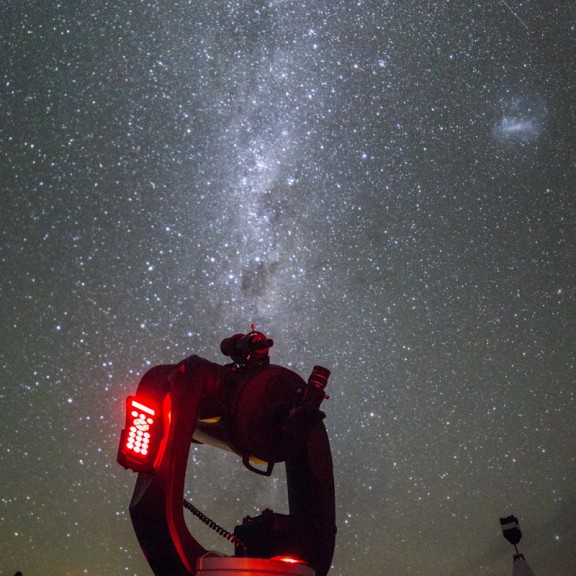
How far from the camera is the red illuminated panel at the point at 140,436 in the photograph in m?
3.94

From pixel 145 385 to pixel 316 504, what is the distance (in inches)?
67.0

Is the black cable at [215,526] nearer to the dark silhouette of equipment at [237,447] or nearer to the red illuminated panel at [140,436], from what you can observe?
the dark silhouette of equipment at [237,447]

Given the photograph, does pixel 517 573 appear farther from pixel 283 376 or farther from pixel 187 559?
pixel 187 559

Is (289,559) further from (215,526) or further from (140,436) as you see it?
(140,436)

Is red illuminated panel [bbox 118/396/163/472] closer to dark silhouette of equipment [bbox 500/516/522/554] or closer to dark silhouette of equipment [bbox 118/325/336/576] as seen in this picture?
dark silhouette of equipment [bbox 118/325/336/576]

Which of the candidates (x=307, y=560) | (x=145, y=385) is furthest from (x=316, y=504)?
(x=145, y=385)

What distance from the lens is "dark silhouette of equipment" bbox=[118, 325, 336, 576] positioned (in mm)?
3863

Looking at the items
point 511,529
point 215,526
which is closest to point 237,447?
point 215,526

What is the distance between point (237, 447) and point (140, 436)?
1048 millimetres

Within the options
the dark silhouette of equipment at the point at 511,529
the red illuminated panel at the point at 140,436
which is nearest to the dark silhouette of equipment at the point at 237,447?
the red illuminated panel at the point at 140,436

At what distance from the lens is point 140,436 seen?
158 inches

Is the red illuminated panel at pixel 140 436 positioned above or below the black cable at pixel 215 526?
above

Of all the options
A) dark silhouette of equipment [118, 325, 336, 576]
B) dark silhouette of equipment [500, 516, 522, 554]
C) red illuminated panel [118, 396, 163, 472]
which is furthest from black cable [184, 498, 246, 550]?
dark silhouette of equipment [500, 516, 522, 554]

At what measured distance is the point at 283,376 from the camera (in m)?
5.05
